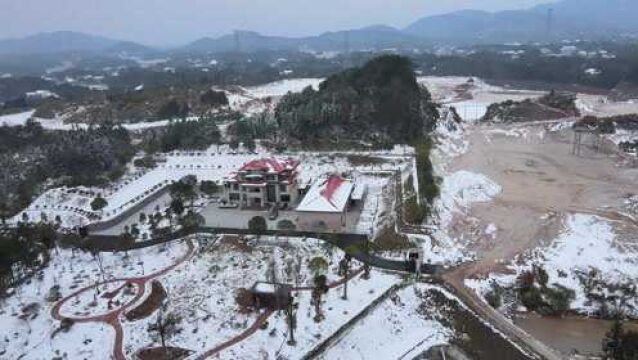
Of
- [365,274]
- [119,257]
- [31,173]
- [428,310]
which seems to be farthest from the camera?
[31,173]

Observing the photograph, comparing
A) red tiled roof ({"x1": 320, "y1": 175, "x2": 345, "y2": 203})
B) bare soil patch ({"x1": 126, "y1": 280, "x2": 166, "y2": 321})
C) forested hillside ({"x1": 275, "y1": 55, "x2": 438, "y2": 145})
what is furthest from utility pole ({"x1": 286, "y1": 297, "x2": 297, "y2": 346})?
forested hillside ({"x1": 275, "y1": 55, "x2": 438, "y2": 145})

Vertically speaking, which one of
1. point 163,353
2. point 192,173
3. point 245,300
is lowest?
point 163,353

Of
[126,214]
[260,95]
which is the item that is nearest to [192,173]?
[126,214]

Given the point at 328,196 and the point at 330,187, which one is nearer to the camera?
the point at 328,196

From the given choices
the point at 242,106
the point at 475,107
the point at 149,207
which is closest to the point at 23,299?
the point at 149,207

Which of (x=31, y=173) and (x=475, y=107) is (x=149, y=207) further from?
(x=475, y=107)

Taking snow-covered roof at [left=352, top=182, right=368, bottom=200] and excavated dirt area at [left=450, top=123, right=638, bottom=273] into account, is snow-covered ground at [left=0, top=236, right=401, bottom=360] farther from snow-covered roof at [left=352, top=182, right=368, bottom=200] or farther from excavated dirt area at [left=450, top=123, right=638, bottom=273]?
excavated dirt area at [left=450, top=123, right=638, bottom=273]

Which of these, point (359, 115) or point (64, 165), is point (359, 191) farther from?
point (64, 165)
